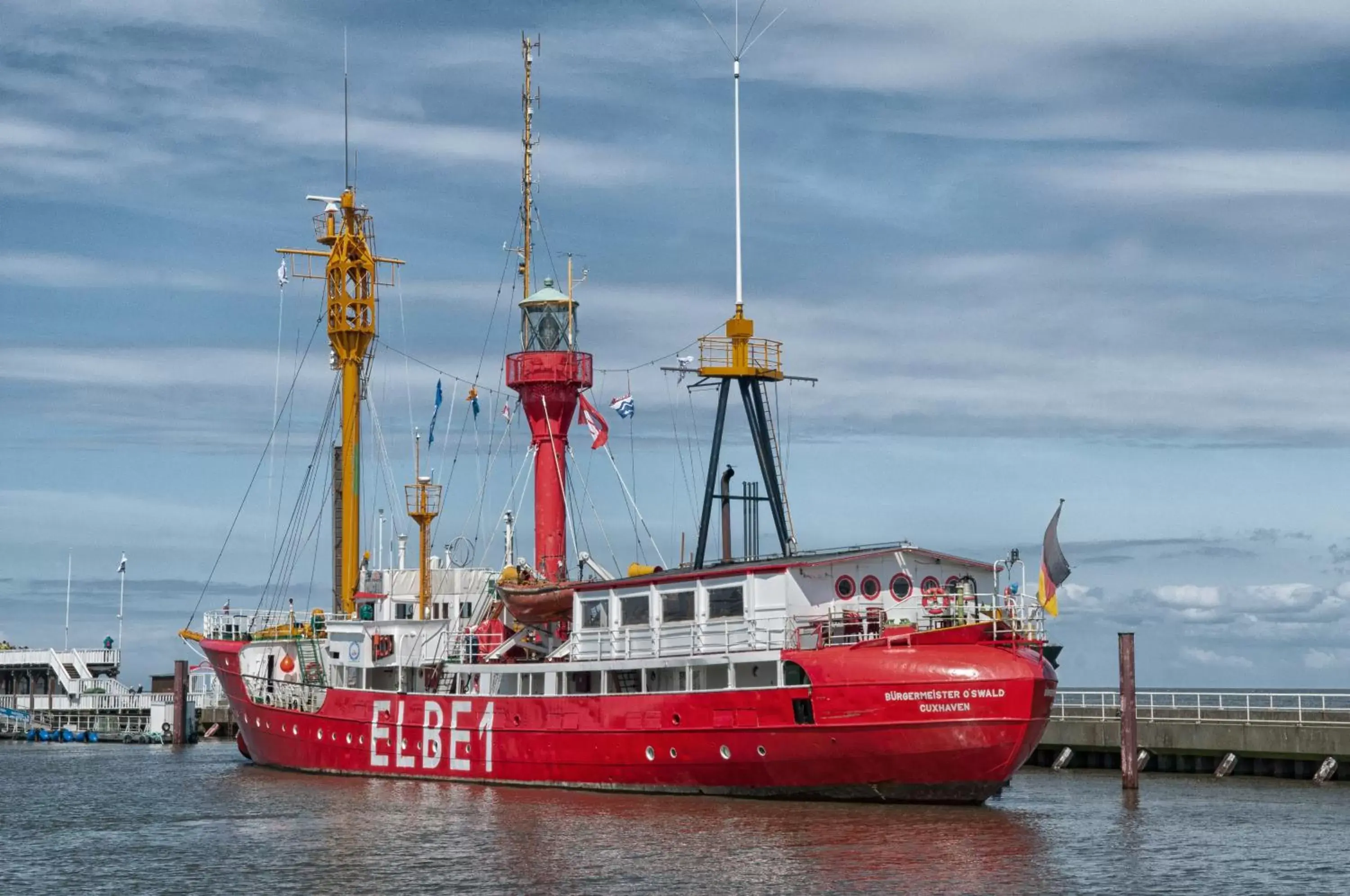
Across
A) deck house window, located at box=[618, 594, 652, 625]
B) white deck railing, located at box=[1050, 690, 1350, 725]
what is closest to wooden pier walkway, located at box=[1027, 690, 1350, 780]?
white deck railing, located at box=[1050, 690, 1350, 725]

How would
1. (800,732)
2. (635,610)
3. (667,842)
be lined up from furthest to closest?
(635,610) < (800,732) < (667,842)

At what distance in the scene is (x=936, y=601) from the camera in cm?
4522

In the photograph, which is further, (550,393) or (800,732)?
(550,393)

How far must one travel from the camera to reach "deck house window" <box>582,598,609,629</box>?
161 feet

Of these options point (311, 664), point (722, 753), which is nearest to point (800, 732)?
point (722, 753)

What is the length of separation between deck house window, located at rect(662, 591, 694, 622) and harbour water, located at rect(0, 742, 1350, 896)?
4965 mm

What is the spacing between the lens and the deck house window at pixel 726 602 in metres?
→ 45.4

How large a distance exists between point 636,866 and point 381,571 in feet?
92.0

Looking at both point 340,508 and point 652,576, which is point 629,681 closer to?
point 652,576

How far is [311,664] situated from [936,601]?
2415 centimetres

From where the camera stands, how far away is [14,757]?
78.0 m

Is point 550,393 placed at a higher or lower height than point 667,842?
higher

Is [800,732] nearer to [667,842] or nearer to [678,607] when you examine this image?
[678,607]

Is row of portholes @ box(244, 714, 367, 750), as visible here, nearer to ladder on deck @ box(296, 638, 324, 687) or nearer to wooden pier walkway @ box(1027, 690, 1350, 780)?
ladder on deck @ box(296, 638, 324, 687)
